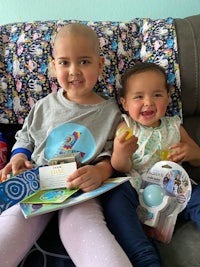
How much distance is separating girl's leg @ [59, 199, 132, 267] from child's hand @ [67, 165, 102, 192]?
0.17ft

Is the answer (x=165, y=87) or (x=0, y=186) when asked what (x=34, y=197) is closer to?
(x=0, y=186)

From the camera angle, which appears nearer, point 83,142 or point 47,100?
point 83,142

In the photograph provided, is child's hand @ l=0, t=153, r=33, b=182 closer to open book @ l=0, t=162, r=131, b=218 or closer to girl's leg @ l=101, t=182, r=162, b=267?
open book @ l=0, t=162, r=131, b=218

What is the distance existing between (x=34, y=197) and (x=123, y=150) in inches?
12.0

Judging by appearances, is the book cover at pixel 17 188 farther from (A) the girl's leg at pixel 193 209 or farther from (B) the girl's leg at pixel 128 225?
(A) the girl's leg at pixel 193 209

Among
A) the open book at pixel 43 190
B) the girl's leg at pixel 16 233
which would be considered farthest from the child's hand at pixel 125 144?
the girl's leg at pixel 16 233

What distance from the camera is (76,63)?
3.73 ft

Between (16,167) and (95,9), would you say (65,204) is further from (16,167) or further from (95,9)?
(95,9)

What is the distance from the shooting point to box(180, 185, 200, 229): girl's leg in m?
1.03

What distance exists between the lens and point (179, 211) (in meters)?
1.07

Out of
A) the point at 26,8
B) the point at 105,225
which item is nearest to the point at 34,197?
the point at 105,225

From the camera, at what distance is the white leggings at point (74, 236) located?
818 mm

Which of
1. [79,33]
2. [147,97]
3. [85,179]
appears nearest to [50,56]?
[79,33]

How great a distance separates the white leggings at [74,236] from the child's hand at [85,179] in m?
0.05
